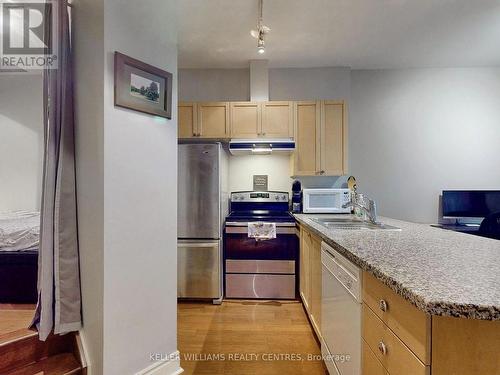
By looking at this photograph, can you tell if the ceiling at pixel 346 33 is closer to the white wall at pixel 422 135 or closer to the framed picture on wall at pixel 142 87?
the white wall at pixel 422 135

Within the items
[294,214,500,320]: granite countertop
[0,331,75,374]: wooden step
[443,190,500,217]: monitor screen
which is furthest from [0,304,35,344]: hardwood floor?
[443,190,500,217]: monitor screen

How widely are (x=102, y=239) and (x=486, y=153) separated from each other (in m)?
4.33

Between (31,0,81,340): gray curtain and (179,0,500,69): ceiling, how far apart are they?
128 cm

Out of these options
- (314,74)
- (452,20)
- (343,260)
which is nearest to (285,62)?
(314,74)

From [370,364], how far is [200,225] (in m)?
2.14

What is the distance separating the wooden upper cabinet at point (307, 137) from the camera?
3.18m

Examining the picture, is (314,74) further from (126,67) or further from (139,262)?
(139,262)

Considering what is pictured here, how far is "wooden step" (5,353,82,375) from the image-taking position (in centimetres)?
150

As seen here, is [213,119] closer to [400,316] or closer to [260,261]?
[260,261]

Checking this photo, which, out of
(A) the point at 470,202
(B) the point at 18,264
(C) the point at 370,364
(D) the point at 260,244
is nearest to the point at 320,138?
(D) the point at 260,244

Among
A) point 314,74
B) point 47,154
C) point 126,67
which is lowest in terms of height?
point 47,154

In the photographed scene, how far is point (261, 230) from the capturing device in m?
2.91

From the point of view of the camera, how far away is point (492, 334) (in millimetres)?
729

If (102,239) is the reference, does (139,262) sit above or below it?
below
